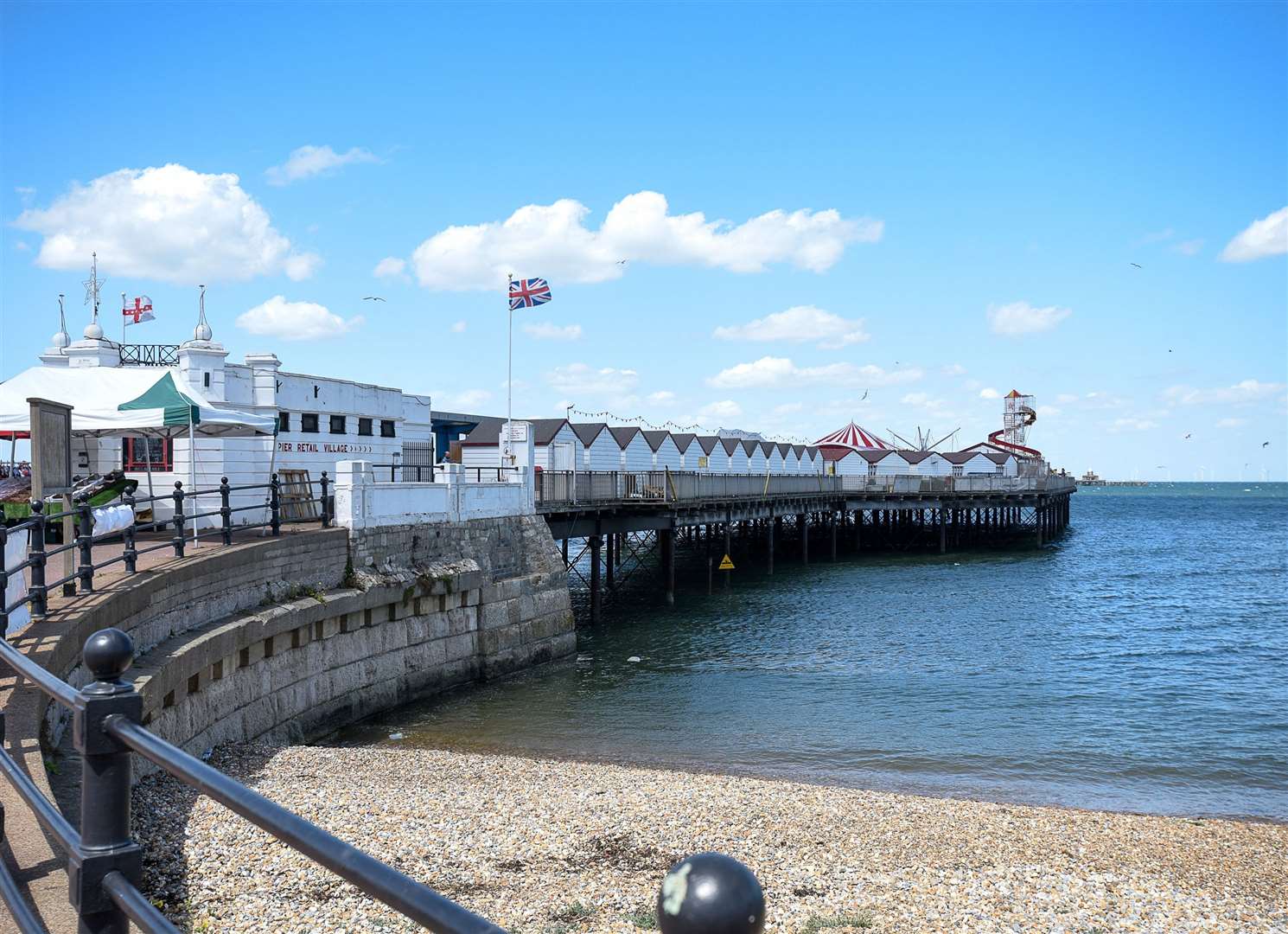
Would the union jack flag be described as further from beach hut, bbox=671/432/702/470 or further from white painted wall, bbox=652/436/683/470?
beach hut, bbox=671/432/702/470

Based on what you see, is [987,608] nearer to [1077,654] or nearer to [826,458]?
[1077,654]

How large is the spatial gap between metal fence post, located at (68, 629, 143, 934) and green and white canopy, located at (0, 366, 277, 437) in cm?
1480

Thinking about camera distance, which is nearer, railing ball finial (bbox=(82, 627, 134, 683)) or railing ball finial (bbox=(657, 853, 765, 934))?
railing ball finial (bbox=(657, 853, 765, 934))

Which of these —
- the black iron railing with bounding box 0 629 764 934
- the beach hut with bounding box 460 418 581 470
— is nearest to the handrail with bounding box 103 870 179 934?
the black iron railing with bounding box 0 629 764 934

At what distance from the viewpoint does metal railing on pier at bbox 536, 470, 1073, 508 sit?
96.1ft

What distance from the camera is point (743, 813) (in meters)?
12.1

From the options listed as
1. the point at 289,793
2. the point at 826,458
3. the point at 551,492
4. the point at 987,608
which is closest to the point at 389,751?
A: the point at 289,793

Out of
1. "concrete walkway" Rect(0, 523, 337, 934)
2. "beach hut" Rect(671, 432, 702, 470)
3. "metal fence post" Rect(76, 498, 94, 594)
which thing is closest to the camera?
"concrete walkway" Rect(0, 523, 337, 934)

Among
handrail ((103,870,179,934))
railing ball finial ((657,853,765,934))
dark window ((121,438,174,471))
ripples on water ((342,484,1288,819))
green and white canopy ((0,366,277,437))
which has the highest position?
green and white canopy ((0,366,277,437))

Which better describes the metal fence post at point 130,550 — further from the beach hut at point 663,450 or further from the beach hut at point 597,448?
the beach hut at point 663,450

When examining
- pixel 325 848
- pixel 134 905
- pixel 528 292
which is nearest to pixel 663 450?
pixel 528 292

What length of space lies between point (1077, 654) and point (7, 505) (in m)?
25.6

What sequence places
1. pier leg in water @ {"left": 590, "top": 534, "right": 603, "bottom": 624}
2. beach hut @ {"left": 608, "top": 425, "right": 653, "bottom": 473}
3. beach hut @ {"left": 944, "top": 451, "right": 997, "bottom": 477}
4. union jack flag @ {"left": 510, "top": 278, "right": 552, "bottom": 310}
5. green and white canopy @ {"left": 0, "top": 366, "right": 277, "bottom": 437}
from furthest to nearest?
1. beach hut @ {"left": 944, "top": 451, "right": 997, "bottom": 477}
2. beach hut @ {"left": 608, "top": 425, "right": 653, "bottom": 473}
3. pier leg in water @ {"left": 590, "top": 534, "right": 603, "bottom": 624}
4. union jack flag @ {"left": 510, "top": 278, "right": 552, "bottom": 310}
5. green and white canopy @ {"left": 0, "top": 366, "right": 277, "bottom": 437}

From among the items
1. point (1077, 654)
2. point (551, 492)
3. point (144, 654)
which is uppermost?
point (551, 492)
